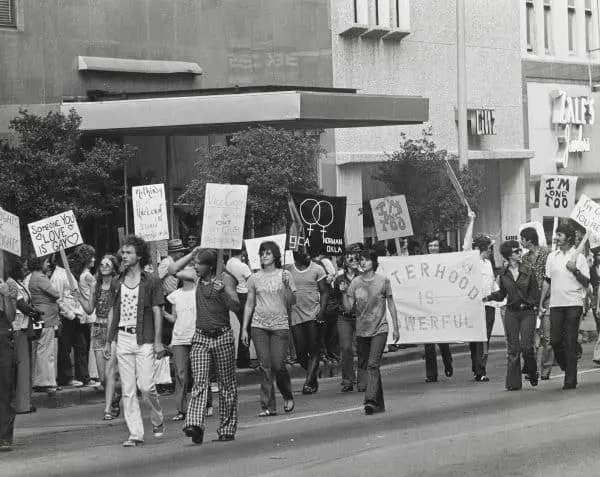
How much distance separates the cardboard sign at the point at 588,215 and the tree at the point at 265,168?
653cm

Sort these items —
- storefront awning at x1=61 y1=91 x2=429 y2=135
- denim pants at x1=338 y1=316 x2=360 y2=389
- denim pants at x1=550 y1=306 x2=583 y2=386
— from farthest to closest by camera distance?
storefront awning at x1=61 y1=91 x2=429 y2=135 → denim pants at x1=338 y1=316 x2=360 y2=389 → denim pants at x1=550 y1=306 x2=583 y2=386

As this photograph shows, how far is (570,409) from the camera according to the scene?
1450cm

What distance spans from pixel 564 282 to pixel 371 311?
253cm

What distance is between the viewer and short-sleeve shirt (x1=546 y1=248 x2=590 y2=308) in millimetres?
16609

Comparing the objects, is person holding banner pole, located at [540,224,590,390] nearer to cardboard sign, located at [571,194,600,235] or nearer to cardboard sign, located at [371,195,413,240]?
cardboard sign, located at [571,194,600,235]

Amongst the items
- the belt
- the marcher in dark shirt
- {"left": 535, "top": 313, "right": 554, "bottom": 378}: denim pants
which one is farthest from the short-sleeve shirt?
the belt

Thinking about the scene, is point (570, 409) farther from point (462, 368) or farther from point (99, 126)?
point (99, 126)

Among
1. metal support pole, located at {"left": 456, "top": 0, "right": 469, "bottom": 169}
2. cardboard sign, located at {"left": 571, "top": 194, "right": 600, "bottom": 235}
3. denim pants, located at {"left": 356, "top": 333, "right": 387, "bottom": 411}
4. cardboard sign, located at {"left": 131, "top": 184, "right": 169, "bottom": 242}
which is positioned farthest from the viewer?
metal support pole, located at {"left": 456, "top": 0, "right": 469, "bottom": 169}

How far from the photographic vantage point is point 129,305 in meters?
13.2

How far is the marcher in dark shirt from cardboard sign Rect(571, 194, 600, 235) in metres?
2.94

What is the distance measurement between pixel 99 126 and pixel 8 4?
2730mm

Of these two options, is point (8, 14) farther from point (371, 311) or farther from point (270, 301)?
point (371, 311)

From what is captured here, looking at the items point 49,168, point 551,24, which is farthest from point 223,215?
point 551,24

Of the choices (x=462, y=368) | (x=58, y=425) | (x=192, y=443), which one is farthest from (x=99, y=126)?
(x=192, y=443)
